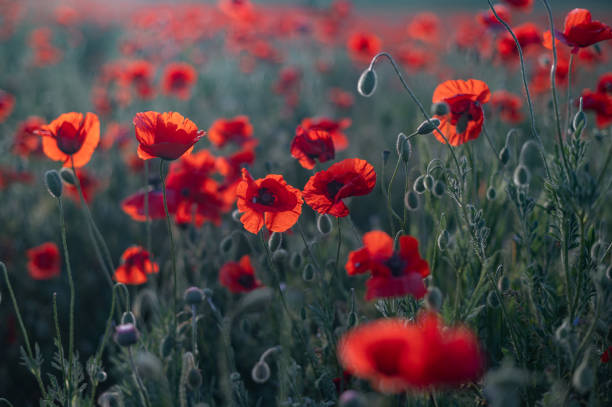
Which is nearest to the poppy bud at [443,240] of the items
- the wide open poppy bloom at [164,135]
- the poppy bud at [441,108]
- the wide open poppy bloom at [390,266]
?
the wide open poppy bloom at [390,266]

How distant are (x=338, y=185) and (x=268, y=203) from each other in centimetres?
26

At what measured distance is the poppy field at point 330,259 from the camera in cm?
128

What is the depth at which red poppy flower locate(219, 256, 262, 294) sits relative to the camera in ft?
6.72

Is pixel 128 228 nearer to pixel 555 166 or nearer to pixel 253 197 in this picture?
pixel 253 197

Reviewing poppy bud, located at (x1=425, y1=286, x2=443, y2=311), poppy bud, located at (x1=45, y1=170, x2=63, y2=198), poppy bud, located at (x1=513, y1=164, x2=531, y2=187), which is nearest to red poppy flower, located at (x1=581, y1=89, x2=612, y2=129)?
poppy bud, located at (x1=513, y1=164, x2=531, y2=187)

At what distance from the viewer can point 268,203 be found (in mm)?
1632

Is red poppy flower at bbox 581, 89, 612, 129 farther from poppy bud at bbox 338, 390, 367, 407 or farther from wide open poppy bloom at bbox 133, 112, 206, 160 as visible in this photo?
poppy bud at bbox 338, 390, 367, 407

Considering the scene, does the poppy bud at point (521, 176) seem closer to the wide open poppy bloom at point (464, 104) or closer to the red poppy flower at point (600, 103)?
the wide open poppy bloom at point (464, 104)

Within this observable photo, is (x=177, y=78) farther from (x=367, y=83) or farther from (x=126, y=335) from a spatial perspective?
(x=126, y=335)

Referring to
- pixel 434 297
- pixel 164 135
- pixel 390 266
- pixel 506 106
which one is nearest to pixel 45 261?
pixel 164 135

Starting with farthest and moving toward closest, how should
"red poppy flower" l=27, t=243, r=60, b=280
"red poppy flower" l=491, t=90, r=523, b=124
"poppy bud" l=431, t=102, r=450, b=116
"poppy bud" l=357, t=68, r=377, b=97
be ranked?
"red poppy flower" l=491, t=90, r=523, b=124 → "red poppy flower" l=27, t=243, r=60, b=280 → "poppy bud" l=357, t=68, r=377, b=97 → "poppy bud" l=431, t=102, r=450, b=116

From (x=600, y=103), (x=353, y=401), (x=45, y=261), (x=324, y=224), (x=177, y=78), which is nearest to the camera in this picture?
(x=353, y=401)

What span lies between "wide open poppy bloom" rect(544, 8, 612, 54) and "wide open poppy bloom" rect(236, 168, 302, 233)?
1.05m

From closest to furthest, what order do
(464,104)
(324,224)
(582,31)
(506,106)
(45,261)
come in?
(582,31)
(464,104)
(324,224)
(45,261)
(506,106)
